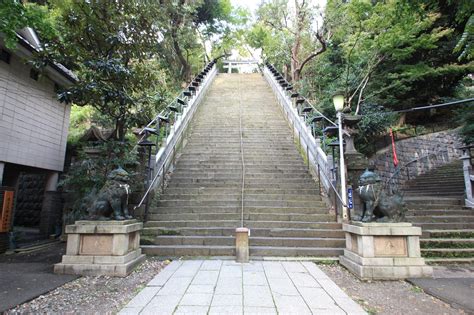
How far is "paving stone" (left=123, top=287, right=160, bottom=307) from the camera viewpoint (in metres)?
3.37

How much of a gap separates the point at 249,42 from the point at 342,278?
93.3ft

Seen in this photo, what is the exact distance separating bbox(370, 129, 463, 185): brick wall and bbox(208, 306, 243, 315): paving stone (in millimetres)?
12636

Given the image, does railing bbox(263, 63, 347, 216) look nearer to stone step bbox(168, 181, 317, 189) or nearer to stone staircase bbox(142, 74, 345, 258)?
stone staircase bbox(142, 74, 345, 258)

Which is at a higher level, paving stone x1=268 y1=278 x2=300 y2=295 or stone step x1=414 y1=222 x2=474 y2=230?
stone step x1=414 y1=222 x2=474 y2=230

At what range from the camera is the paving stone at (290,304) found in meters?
3.19

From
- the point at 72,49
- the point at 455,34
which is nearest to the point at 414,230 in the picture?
the point at 72,49

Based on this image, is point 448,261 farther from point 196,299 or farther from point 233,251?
point 196,299

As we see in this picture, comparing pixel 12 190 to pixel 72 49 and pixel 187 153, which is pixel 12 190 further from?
pixel 187 153

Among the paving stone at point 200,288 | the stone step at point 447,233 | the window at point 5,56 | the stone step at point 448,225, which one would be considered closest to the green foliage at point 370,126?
the stone step at point 448,225

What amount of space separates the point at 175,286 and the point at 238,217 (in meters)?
3.04

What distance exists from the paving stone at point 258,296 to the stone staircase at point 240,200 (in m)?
1.75

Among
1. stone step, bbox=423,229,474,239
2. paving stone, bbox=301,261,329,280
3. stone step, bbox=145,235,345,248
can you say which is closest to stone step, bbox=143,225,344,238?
stone step, bbox=145,235,345,248

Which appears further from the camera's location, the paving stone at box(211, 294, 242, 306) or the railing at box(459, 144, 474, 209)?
the railing at box(459, 144, 474, 209)

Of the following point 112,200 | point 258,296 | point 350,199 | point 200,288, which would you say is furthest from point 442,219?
point 112,200
